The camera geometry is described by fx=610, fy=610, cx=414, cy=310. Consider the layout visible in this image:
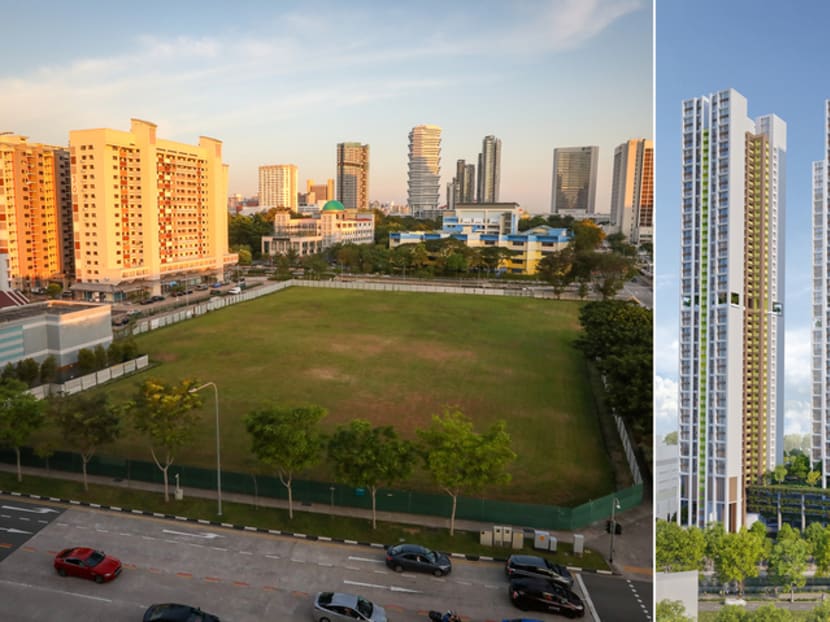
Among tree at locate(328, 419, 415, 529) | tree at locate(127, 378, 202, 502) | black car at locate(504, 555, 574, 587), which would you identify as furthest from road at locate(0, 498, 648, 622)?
tree at locate(127, 378, 202, 502)

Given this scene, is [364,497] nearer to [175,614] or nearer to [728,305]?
Answer: [175,614]

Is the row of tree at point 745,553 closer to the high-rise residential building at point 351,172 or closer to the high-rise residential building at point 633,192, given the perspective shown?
the high-rise residential building at point 633,192

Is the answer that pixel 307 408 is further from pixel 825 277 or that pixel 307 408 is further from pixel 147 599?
pixel 825 277

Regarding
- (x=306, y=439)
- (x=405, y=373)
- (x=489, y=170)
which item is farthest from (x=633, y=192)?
(x=306, y=439)

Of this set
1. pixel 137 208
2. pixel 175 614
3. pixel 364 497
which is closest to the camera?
pixel 175 614

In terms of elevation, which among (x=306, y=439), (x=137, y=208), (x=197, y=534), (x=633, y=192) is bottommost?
(x=197, y=534)

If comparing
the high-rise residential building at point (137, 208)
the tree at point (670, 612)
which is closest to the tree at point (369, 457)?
the tree at point (670, 612)
